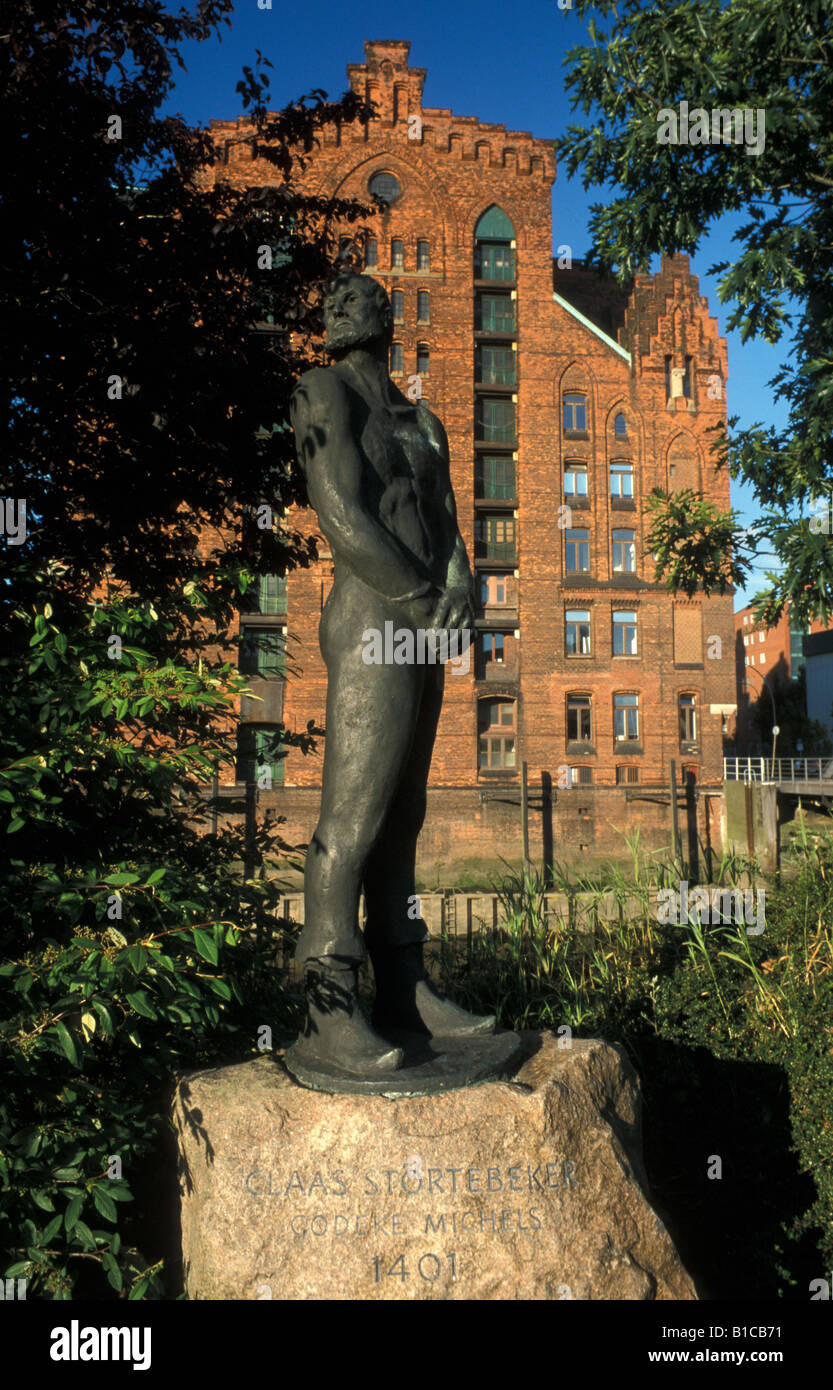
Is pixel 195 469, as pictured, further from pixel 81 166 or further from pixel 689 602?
pixel 689 602

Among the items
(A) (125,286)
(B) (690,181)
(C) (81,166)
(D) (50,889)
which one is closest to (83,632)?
(D) (50,889)

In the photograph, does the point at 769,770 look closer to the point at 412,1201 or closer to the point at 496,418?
the point at 496,418

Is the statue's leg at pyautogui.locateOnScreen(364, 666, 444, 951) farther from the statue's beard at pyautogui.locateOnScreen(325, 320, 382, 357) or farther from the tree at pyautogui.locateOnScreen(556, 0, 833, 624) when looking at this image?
the tree at pyautogui.locateOnScreen(556, 0, 833, 624)

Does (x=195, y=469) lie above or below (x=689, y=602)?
below

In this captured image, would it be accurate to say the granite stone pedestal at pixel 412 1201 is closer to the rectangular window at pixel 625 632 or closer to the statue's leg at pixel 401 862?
the statue's leg at pixel 401 862

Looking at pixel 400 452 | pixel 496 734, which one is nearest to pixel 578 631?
pixel 496 734

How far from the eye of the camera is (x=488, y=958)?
8070 millimetres

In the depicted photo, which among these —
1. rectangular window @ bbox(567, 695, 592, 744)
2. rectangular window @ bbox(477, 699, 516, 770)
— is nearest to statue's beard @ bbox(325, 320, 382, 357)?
rectangular window @ bbox(477, 699, 516, 770)

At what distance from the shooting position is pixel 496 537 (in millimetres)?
35312

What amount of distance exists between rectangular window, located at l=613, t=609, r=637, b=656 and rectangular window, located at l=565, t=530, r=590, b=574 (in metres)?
2.06

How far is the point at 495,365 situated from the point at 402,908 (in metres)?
34.4

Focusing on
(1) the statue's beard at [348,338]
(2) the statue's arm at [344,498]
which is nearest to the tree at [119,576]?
(2) the statue's arm at [344,498]
